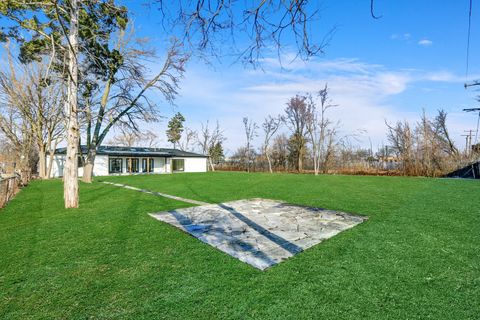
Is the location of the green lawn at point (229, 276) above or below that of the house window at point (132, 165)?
below

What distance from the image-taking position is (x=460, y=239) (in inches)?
144

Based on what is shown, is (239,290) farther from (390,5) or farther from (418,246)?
(390,5)

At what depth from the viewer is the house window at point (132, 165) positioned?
2555 cm

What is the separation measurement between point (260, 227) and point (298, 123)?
95.8 feet

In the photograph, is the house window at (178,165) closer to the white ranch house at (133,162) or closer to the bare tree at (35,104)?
the white ranch house at (133,162)

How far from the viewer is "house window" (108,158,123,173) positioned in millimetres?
24422

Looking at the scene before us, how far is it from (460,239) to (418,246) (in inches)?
35.2

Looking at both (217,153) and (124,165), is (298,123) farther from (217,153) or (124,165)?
(124,165)

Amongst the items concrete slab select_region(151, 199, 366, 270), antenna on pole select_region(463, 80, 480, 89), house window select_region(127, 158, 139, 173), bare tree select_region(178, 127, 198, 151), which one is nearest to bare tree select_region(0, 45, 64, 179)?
house window select_region(127, 158, 139, 173)

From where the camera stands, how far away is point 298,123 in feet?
105

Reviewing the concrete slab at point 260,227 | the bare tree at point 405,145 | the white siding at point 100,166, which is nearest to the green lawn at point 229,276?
the concrete slab at point 260,227

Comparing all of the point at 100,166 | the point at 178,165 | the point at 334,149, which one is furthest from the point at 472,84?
the point at 100,166

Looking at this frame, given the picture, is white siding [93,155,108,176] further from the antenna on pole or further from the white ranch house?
the antenna on pole

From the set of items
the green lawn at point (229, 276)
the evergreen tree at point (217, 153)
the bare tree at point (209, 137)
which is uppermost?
the bare tree at point (209, 137)
